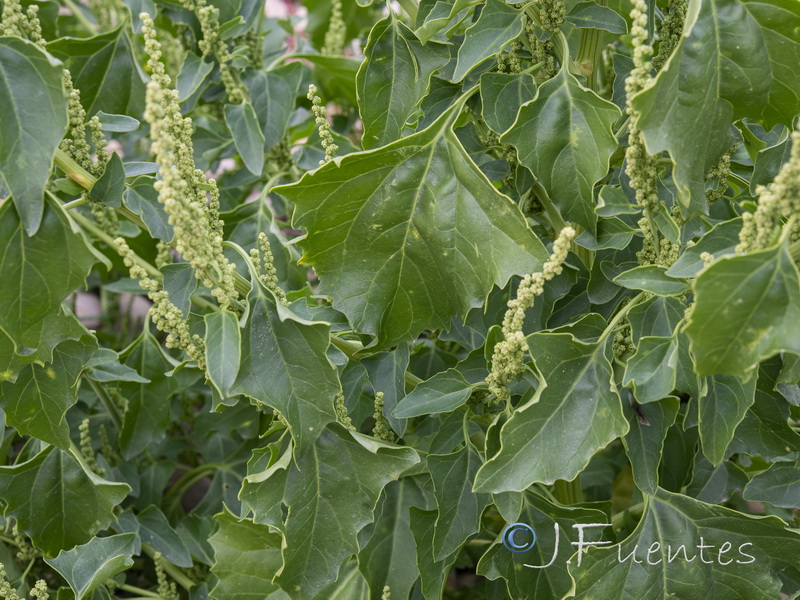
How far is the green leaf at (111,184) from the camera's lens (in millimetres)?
668

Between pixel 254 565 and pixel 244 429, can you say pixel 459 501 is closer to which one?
pixel 254 565

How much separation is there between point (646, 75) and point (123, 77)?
60cm

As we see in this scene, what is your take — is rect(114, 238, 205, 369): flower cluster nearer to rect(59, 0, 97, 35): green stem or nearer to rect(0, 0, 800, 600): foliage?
rect(0, 0, 800, 600): foliage

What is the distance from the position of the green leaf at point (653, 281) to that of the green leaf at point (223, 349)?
0.89ft

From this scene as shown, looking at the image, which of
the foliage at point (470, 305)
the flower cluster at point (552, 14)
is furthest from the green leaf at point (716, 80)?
the flower cluster at point (552, 14)

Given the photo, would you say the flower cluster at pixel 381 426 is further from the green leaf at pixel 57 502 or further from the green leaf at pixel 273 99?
the green leaf at pixel 273 99

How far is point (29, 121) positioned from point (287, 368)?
24 centimetres

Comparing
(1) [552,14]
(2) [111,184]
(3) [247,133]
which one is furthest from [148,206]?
(1) [552,14]

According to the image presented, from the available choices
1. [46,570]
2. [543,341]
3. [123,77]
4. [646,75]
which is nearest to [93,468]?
[46,570]

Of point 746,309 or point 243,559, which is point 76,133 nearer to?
point 243,559

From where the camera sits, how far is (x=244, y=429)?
1.04m

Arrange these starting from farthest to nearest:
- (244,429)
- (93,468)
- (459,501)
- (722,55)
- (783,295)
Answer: (244,429) → (93,468) → (459,501) → (722,55) → (783,295)

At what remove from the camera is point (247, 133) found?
94 cm

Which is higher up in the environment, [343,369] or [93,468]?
[343,369]
